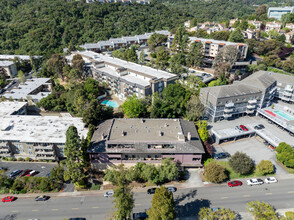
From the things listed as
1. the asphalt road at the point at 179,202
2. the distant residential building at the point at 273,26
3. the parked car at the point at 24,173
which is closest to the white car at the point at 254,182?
the asphalt road at the point at 179,202

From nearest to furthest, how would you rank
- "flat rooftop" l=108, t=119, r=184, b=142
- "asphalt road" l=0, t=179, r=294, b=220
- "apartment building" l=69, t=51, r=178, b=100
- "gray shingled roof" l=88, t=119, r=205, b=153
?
"asphalt road" l=0, t=179, r=294, b=220, "gray shingled roof" l=88, t=119, r=205, b=153, "flat rooftop" l=108, t=119, r=184, b=142, "apartment building" l=69, t=51, r=178, b=100

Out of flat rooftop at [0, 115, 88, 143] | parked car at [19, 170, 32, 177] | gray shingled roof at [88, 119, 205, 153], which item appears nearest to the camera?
gray shingled roof at [88, 119, 205, 153]

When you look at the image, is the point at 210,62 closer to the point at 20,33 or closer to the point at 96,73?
the point at 96,73

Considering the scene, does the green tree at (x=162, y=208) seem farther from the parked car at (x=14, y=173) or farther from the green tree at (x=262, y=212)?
the parked car at (x=14, y=173)

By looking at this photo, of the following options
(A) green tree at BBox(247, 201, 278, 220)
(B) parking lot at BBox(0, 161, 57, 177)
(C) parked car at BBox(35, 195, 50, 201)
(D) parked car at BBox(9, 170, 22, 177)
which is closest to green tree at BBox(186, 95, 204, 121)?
(A) green tree at BBox(247, 201, 278, 220)

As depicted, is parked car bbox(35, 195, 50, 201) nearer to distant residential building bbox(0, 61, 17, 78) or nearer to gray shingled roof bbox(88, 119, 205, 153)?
gray shingled roof bbox(88, 119, 205, 153)

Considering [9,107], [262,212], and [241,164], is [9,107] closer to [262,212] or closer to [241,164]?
[241,164]

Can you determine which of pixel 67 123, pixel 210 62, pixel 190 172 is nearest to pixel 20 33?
pixel 67 123
